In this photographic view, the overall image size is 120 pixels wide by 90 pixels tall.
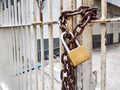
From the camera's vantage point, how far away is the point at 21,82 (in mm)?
1279

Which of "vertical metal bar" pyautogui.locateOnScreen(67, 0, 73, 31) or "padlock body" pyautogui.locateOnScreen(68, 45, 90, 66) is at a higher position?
"vertical metal bar" pyautogui.locateOnScreen(67, 0, 73, 31)

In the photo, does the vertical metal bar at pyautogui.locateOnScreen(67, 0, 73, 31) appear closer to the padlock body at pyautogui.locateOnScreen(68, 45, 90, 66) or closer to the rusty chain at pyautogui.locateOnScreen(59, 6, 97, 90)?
the rusty chain at pyautogui.locateOnScreen(59, 6, 97, 90)

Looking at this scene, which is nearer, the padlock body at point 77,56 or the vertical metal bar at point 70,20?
the padlock body at point 77,56

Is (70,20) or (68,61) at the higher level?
(70,20)

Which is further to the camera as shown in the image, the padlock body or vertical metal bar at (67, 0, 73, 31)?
vertical metal bar at (67, 0, 73, 31)

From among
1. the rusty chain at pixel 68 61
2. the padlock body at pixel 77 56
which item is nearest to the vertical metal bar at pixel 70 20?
→ the rusty chain at pixel 68 61

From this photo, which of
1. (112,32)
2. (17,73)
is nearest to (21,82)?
(17,73)

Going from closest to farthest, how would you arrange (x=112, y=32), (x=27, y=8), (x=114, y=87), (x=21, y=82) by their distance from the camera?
(x=27, y=8) → (x=21, y=82) → (x=114, y=87) → (x=112, y=32)

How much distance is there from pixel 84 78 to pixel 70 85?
5 centimetres

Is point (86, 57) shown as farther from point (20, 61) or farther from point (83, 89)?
point (20, 61)

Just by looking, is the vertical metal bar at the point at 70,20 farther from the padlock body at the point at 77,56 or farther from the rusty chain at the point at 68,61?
the padlock body at the point at 77,56

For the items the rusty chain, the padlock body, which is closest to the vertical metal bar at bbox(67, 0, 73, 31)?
the rusty chain

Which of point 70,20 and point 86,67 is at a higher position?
point 70,20

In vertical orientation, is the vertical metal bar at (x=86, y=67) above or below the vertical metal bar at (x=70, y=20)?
below
